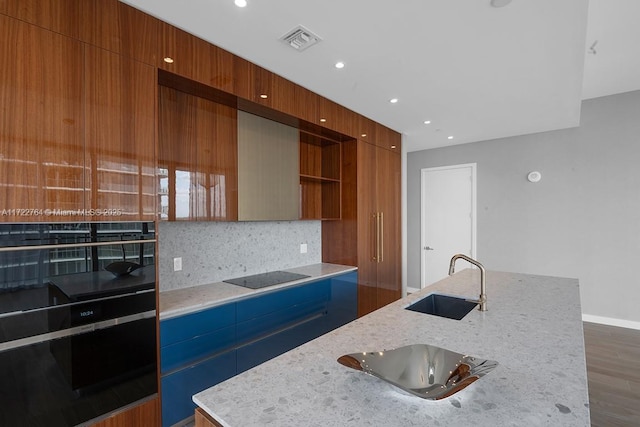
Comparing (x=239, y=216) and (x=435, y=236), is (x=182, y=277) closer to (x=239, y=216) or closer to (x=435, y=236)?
(x=239, y=216)

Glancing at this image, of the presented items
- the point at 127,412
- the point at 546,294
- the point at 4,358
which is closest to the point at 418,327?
the point at 546,294

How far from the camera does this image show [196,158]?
228 centimetres

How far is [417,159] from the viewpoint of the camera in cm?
562

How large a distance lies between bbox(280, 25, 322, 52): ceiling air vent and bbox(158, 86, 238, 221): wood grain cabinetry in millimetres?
753

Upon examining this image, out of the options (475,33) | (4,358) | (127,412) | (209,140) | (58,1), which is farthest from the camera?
Answer: (209,140)

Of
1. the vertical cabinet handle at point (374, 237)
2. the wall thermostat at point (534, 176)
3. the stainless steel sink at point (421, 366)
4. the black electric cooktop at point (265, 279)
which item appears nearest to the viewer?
the stainless steel sink at point (421, 366)

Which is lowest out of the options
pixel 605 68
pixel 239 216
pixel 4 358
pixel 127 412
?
pixel 127 412

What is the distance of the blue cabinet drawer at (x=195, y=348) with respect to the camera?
6.10ft

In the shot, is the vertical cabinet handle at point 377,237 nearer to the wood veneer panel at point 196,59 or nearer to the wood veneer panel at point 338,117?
the wood veneer panel at point 338,117

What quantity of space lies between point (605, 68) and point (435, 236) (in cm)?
306

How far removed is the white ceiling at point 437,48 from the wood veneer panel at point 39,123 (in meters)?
0.57

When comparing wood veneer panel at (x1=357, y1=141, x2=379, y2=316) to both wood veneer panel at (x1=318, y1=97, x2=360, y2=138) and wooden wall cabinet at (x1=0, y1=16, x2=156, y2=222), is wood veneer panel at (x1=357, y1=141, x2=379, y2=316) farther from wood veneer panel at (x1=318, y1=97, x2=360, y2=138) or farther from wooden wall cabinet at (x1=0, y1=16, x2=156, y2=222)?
wooden wall cabinet at (x1=0, y1=16, x2=156, y2=222)

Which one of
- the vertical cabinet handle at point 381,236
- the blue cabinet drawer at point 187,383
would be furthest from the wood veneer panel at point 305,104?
the blue cabinet drawer at point 187,383

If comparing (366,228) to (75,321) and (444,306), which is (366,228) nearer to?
(444,306)
